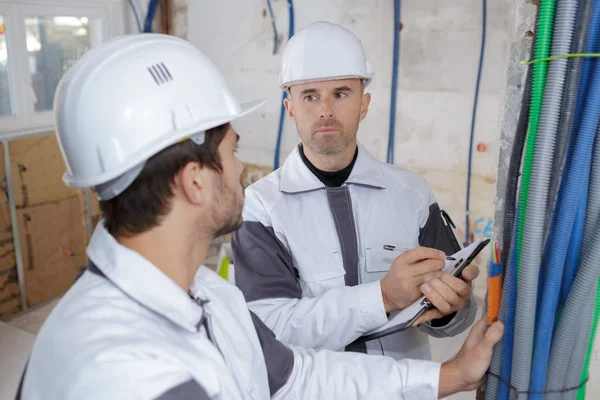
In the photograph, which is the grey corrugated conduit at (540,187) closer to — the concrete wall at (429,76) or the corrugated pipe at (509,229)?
the corrugated pipe at (509,229)

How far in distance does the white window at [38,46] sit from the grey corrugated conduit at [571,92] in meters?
3.48

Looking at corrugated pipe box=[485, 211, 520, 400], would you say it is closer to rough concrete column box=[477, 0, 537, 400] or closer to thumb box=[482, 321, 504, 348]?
thumb box=[482, 321, 504, 348]

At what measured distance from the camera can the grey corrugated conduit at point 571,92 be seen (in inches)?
30.4

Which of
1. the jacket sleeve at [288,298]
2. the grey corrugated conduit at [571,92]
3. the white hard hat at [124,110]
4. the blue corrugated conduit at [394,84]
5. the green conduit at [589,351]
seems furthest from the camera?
the blue corrugated conduit at [394,84]

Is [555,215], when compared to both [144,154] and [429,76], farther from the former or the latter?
[429,76]

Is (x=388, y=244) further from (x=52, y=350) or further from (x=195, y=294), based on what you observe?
(x=52, y=350)

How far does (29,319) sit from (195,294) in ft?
9.59

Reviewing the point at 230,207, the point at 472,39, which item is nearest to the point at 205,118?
the point at 230,207

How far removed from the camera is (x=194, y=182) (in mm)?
1061

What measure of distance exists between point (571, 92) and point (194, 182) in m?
0.65

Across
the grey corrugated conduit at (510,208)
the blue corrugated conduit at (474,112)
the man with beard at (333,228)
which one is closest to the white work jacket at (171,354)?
the man with beard at (333,228)

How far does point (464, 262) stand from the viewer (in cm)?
133

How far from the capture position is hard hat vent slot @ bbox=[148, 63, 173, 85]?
104cm

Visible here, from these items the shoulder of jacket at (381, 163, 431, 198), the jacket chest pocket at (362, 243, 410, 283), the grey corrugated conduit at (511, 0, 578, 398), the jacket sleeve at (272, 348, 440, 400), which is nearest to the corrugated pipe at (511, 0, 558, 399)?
the grey corrugated conduit at (511, 0, 578, 398)
